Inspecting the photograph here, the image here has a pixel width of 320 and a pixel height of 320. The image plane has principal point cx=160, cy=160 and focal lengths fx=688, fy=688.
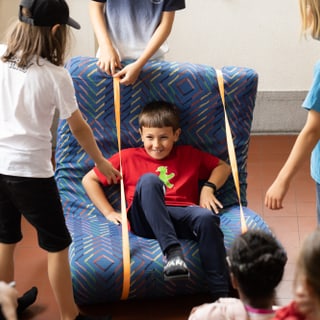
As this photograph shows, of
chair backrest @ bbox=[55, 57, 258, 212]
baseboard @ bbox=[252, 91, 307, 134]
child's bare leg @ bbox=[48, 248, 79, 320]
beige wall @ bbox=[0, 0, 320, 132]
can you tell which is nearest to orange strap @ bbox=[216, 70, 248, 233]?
chair backrest @ bbox=[55, 57, 258, 212]

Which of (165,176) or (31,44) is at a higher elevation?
(31,44)

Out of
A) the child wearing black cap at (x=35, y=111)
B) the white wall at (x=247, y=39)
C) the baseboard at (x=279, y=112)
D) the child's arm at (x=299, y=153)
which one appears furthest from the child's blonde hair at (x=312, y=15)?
the baseboard at (x=279, y=112)

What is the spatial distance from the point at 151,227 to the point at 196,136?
582 millimetres

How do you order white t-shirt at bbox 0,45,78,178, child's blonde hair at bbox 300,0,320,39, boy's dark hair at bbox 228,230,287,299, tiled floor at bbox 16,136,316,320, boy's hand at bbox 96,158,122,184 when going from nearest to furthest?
boy's dark hair at bbox 228,230,287,299 → child's blonde hair at bbox 300,0,320,39 → white t-shirt at bbox 0,45,78,178 → boy's hand at bbox 96,158,122,184 → tiled floor at bbox 16,136,316,320

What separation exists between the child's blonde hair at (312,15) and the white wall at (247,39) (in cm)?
241

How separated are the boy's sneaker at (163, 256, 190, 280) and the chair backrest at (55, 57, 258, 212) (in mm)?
589

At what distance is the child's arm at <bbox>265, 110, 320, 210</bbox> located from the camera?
2342 mm

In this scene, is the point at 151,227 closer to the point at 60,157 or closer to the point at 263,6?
the point at 60,157

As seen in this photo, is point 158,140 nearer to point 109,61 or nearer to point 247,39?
point 109,61

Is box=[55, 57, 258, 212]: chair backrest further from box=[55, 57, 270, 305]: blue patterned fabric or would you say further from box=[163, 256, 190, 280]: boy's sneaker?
box=[163, 256, 190, 280]: boy's sneaker

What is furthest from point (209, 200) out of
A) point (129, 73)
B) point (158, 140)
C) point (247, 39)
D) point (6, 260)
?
point (247, 39)

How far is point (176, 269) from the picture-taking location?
2.67m

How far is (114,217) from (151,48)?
Result: 30.3 inches

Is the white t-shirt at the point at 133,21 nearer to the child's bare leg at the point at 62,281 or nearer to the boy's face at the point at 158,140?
the boy's face at the point at 158,140
